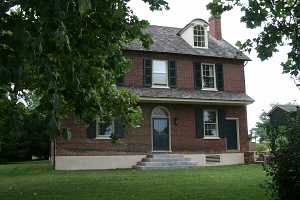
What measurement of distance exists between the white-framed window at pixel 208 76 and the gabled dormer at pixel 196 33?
1.49 metres

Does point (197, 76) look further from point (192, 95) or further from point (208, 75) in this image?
point (192, 95)

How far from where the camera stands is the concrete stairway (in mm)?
22453

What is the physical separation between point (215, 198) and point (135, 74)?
592 inches

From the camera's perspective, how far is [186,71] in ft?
84.9

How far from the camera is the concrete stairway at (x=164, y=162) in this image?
2245 cm

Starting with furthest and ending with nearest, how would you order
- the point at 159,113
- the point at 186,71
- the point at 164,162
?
the point at 186,71
the point at 159,113
the point at 164,162

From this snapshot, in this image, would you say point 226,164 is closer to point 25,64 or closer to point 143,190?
point 143,190

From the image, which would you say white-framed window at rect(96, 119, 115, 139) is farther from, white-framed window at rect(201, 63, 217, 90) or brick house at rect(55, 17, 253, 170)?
white-framed window at rect(201, 63, 217, 90)

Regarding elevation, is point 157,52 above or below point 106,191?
above

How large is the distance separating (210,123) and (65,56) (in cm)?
1946

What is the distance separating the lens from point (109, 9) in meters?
9.65

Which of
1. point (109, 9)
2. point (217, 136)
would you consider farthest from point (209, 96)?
point (109, 9)

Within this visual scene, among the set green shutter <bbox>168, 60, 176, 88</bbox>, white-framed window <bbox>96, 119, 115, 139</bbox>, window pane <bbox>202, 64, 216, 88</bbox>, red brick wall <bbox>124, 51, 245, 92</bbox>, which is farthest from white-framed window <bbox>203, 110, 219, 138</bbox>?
white-framed window <bbox>96, 119, 115, 139</bbox>

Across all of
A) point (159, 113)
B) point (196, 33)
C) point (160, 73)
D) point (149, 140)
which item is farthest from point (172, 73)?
point (149, 140)
